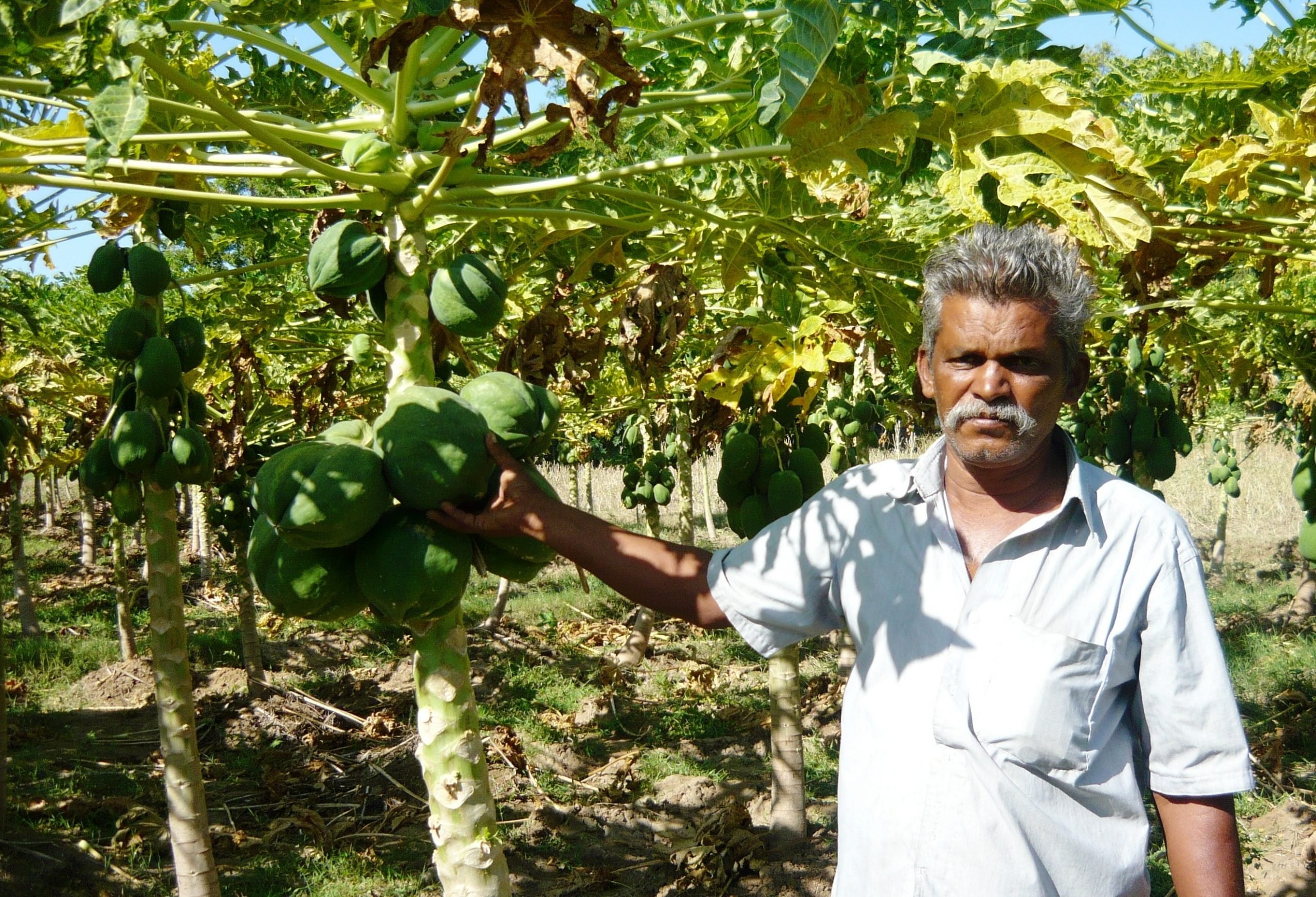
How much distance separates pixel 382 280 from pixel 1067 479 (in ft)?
4.22

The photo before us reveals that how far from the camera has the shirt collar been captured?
1.62 meters

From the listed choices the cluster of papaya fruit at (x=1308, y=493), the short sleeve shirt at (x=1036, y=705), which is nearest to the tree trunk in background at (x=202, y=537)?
the cluster of papaya fruit at (x=1308, y=493)

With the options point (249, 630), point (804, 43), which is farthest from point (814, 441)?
point (249, 630)

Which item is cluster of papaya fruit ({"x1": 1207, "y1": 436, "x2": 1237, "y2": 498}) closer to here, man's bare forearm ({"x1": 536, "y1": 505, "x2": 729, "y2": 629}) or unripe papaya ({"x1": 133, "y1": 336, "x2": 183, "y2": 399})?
unripe papaya ({"x1": 133, "y1": 336, "x2": 183, "y2": 399})

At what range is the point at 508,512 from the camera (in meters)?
1.66

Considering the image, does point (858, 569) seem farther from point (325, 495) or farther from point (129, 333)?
point (129, 333)

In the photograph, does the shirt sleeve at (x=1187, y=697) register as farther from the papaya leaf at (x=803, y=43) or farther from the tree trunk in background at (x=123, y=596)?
the tree trunk in background at (x=123, y=596)

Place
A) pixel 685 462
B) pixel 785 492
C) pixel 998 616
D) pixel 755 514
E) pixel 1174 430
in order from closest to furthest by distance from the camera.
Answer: pixel 998 616
pixel 785 492
pixel 755 514
pixel 1174 430
pixel 685 462

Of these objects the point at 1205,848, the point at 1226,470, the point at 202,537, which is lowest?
the point at 1205,848

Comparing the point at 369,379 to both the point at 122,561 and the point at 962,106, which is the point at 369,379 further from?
the point at 962,106

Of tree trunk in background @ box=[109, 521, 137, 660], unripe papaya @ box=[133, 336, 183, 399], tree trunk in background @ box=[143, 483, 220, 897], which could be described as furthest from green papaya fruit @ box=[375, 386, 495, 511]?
tree trunk in background @ box=[109, 521, 137, 660]

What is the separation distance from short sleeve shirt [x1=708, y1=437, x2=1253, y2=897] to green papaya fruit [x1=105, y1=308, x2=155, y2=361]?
2959 millimetres

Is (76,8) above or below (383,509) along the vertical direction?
above

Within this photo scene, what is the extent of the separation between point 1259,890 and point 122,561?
7502 millimetres
